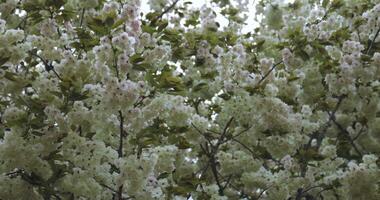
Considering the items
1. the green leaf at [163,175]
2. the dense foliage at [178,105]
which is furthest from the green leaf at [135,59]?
the green leaf at [163,175]

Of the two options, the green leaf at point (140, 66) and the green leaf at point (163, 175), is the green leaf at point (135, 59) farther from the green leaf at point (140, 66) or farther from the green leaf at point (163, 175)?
the green leaf at point (163, 175)

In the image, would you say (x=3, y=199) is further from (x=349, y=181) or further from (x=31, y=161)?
(x=349, y=181)

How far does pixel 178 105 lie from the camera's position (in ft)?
14.9

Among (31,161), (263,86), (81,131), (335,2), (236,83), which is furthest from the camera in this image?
(335,2)

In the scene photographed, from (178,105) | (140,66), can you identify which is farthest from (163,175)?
(140,66)

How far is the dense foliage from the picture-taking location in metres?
3.93

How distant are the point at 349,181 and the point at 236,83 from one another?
1.35 metres

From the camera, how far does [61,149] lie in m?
4.04

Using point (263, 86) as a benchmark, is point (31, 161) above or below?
below

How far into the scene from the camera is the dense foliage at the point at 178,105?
3934 millimetres

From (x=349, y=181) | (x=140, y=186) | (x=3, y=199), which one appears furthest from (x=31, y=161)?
(x=349, y=181)

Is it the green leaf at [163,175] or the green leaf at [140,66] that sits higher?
the green leaf at [140,66]

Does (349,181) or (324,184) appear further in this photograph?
(324,184)

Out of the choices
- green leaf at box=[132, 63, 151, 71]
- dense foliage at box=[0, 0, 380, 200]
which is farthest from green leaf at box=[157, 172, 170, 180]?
green leaf at box=[132, 63, 151, 71]
